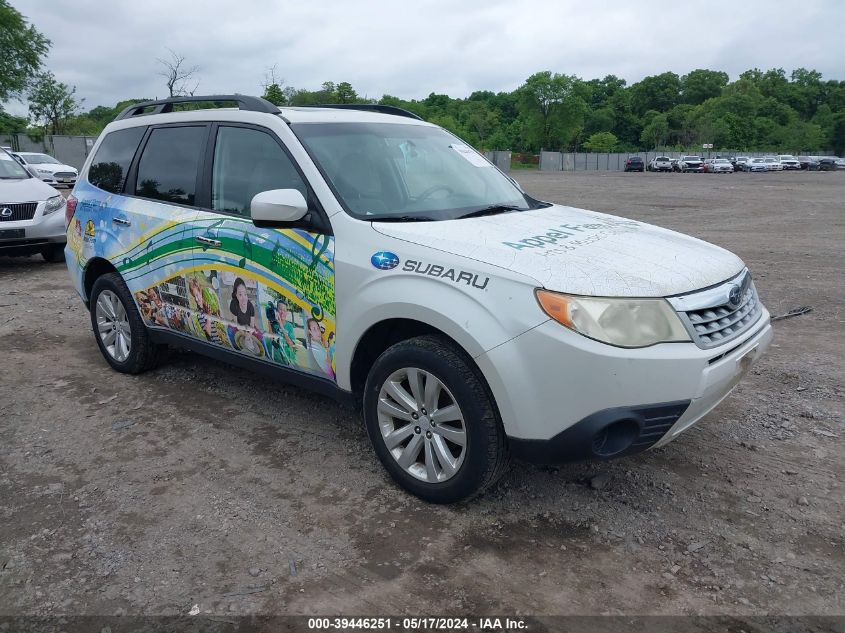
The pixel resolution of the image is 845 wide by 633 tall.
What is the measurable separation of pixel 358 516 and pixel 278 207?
1.55m

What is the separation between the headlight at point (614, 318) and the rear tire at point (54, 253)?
31.0ft

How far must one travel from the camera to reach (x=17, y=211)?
925cm

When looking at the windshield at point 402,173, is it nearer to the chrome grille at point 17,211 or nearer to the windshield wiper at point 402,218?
the windshield wiper at point 402,218

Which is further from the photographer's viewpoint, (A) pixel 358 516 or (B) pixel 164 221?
(B) pixel 164 221

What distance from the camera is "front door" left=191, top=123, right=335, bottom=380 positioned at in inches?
139

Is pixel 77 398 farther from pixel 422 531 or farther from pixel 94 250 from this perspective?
pixel 422 531

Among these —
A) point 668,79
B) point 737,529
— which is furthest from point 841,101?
point 737,529

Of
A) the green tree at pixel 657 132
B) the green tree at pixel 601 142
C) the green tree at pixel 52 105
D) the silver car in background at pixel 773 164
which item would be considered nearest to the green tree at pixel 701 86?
the green tree at pixel 657 132

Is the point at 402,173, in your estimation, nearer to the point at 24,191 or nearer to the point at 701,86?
the point at 24,191

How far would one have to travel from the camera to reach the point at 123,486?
11.6 ft

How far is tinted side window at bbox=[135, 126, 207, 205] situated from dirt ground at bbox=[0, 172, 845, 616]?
1.40 meters

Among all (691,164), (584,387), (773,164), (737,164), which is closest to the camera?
(584,387)

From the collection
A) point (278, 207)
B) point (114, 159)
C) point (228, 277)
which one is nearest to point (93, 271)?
point (114, 159)

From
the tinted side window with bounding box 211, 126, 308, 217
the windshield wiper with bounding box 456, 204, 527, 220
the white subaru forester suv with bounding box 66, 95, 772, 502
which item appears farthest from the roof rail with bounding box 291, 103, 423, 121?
the windshield wiper with bounding box 456, 204, 527, 220
